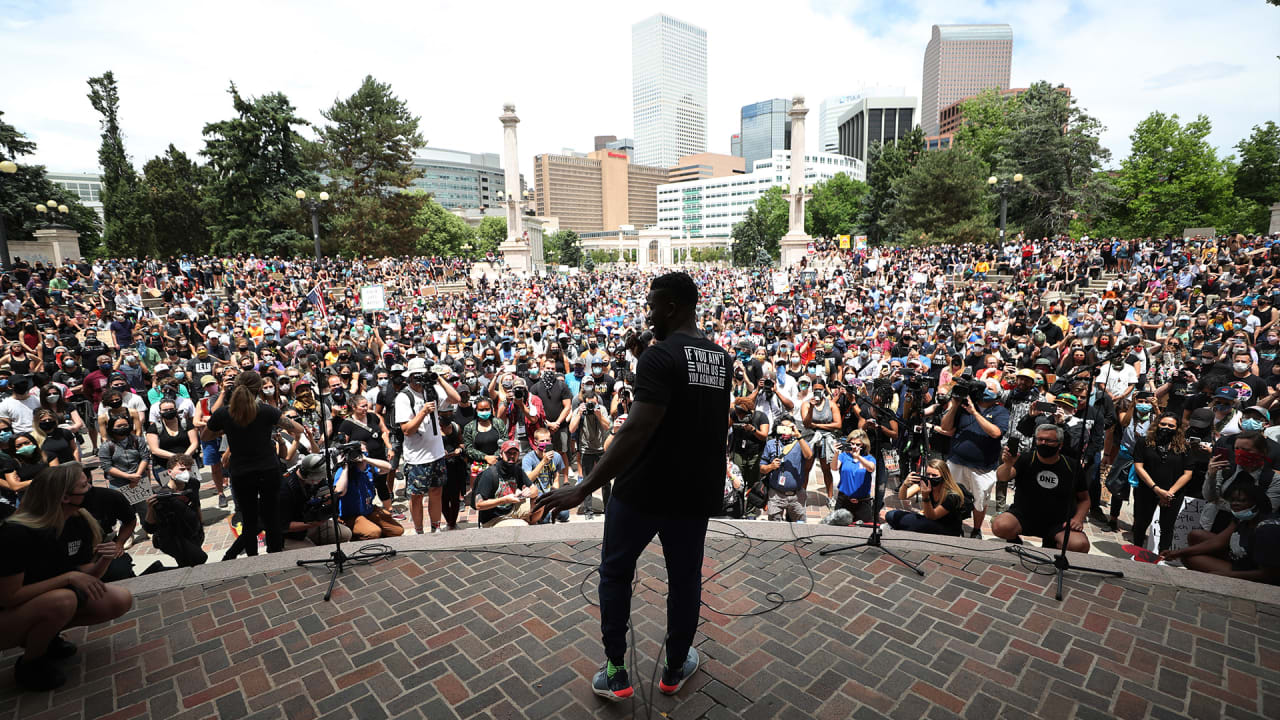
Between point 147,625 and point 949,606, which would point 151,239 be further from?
point 949,606

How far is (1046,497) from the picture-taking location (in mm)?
4953

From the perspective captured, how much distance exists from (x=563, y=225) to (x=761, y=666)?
185165mm

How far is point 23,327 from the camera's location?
12.0m

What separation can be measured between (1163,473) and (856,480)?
2900 mm

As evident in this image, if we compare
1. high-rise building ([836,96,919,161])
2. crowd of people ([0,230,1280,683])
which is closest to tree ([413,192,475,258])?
crowd of people ([0,230,1280,683])

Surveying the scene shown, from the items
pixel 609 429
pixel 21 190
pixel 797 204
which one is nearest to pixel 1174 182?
pixel 797 204

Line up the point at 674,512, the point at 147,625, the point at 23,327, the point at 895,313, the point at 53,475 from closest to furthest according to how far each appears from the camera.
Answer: the point at 674,512, the point at 53,475, the point at 147,625, the point at 23,327, the point at 895,313

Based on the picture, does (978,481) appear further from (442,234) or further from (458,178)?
(458,178)

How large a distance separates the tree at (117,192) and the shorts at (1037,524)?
61681 millimetres

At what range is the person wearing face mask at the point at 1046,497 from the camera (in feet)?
15.8

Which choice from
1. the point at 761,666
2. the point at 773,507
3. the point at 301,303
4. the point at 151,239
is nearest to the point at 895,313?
the point at 773,507

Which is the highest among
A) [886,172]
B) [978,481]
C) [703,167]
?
[703,167]

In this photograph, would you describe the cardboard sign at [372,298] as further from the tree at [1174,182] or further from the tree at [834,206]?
the tree at [834,206]

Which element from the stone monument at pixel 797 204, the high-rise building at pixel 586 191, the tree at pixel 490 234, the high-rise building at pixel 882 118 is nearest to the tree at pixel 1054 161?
the stone monument at pixel 797 204
